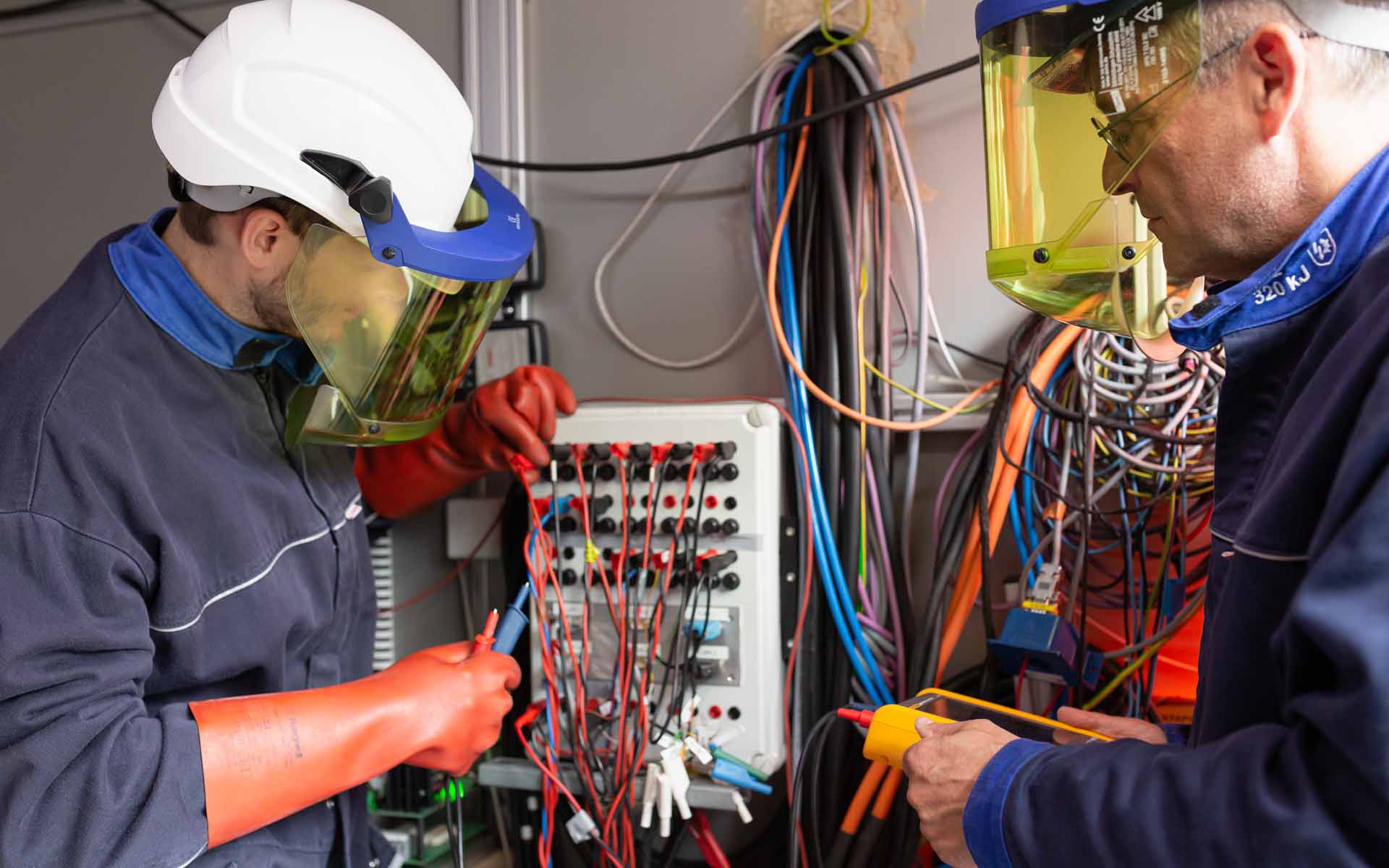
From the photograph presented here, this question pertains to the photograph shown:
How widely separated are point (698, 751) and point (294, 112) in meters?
1.02

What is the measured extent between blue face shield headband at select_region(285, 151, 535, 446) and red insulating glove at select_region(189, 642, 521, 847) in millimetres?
330

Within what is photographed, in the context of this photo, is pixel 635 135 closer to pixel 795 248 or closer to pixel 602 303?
pixel 602 303

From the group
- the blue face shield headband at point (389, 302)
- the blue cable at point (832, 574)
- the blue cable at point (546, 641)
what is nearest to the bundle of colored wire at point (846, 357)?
the blue cable at point (832, 574)

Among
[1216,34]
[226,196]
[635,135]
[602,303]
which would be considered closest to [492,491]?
[602,303]

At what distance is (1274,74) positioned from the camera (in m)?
0.79

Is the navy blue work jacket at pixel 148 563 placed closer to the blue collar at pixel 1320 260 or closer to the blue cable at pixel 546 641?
the blue cable at pixel 546 641

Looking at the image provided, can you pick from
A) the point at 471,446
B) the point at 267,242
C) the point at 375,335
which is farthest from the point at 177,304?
the point at 471,446

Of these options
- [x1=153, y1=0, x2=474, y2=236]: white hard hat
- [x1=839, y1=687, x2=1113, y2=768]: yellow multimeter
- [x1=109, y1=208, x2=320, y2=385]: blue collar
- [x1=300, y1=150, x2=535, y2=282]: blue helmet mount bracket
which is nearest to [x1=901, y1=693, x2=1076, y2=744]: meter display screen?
[x1=839, y1=687, x2=1113, y2=768]: yellow multimeter

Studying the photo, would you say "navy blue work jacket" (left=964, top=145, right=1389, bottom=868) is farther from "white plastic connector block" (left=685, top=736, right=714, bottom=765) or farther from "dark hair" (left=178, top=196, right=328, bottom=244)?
"dark hair" (left=178, top=196, right=328, bottom=244)

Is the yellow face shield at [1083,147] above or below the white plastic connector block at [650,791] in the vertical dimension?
above

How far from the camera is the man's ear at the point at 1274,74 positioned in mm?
775

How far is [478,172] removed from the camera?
1403 mm

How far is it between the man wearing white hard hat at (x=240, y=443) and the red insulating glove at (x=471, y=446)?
0.18 m

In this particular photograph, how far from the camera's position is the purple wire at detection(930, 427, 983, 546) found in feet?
5.41
